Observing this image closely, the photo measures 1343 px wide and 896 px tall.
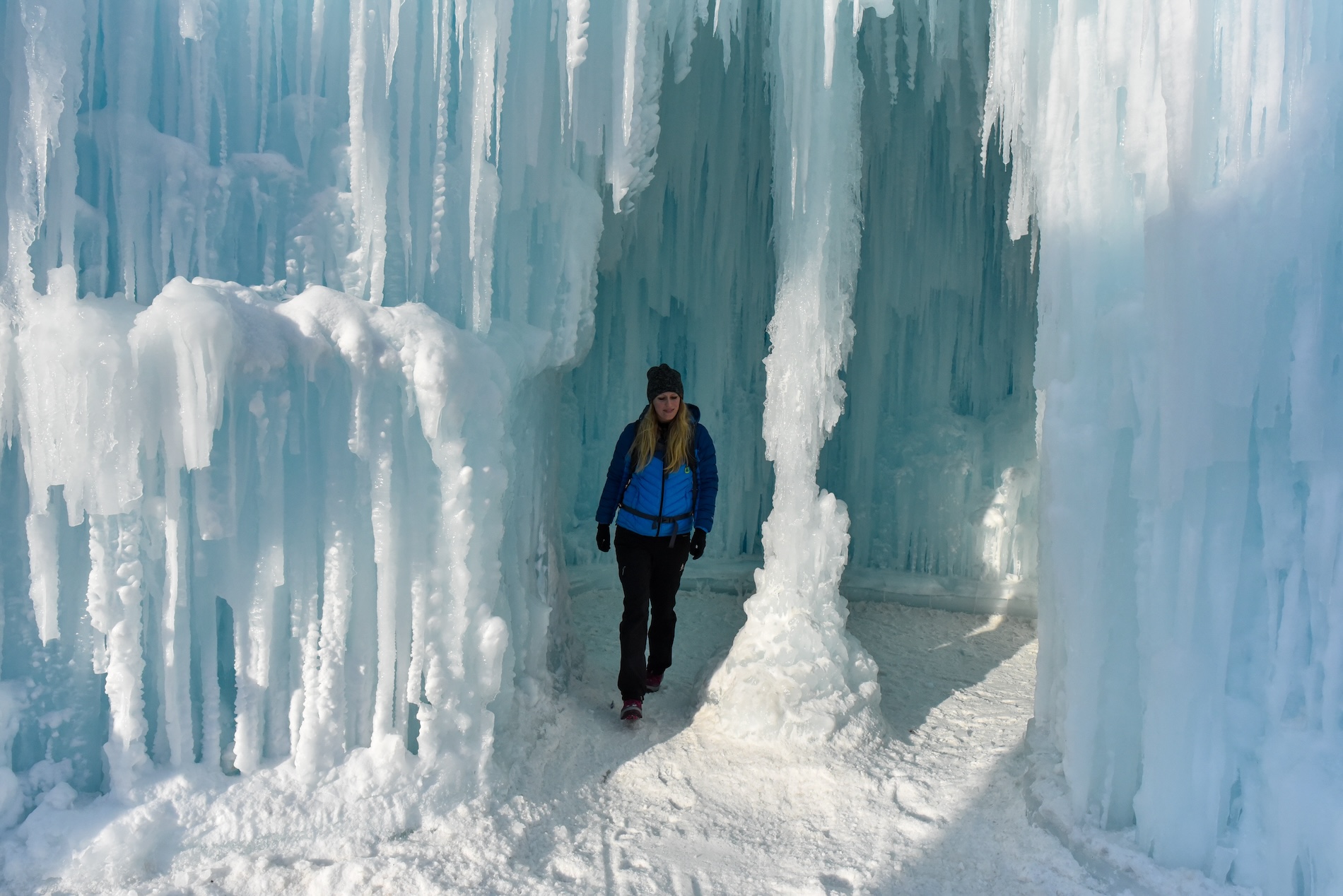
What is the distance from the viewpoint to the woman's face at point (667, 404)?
4.21m

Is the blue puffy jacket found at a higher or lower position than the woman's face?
lower

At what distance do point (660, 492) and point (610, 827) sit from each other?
1468 millimetres

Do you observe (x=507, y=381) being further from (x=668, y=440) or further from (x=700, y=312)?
(x=700, y=312)

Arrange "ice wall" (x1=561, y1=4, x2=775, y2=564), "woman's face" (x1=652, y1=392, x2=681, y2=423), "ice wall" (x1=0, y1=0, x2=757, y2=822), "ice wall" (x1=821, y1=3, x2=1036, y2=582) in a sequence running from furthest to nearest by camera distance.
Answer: "ice wall" (x1=821, y1=3, x2=1036, y2=582), "ice wall" (x1=561, y1=4, x2=775, y2=564), "woman's face" (x1=652, y1=392, x2=681, y2=423), "ice wall" (x1=0, y1=0, x2=757, y2=822)

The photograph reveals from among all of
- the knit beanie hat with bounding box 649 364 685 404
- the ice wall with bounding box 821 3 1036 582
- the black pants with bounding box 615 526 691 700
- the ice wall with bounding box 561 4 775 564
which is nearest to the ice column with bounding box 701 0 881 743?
the black pants with bounding box 615 526 691 700

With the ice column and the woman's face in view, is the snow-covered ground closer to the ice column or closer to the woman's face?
the ice column

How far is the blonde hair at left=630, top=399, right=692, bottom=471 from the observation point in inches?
168

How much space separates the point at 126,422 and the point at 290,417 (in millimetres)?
519

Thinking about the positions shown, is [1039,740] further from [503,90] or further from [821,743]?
[503,90]

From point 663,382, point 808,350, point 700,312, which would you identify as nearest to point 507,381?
point 663,382

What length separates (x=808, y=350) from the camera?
4.52 meters

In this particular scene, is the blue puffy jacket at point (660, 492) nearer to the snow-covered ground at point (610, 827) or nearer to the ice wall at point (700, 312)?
the snow-covered ground at point (610, 827)

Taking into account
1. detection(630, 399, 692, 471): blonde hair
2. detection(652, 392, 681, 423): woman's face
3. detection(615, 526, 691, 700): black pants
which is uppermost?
detection(652, 392, 681, 423): woman's face

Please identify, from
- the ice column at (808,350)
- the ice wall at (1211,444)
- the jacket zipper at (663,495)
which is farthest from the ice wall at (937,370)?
the ice wall at (1211,444)
